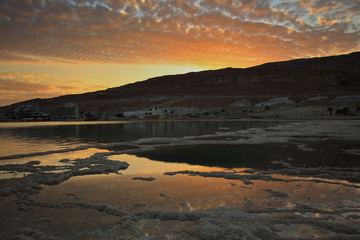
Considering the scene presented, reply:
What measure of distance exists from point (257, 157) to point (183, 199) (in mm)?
7093

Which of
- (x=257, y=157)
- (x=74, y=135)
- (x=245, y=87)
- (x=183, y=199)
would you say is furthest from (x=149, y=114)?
(x=183, y=199)

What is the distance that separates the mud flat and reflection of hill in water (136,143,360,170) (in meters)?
0.13

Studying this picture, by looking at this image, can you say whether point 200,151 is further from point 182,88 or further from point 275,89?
point 182,88

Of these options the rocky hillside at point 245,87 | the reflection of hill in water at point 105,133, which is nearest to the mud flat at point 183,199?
the reflection of hill in water at point 105,133

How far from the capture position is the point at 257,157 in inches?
511

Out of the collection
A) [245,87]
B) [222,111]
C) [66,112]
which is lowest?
[222,111]

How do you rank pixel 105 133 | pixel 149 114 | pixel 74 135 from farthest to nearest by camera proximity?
pixel 149 114, pixel 105 133, pixel 74 135

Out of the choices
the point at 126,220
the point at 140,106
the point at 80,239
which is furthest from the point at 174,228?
the point at 140,106

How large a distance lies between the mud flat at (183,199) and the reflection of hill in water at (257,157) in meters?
0.13

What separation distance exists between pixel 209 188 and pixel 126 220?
3.06 m

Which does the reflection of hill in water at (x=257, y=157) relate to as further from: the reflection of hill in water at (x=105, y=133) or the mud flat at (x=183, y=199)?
the reflection of hill in water at (x=105, y=133)

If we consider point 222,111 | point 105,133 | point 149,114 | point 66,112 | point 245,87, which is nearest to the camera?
point 105,133

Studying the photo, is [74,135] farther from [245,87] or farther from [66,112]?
[245,87]

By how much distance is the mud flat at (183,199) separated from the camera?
17.2 feet
